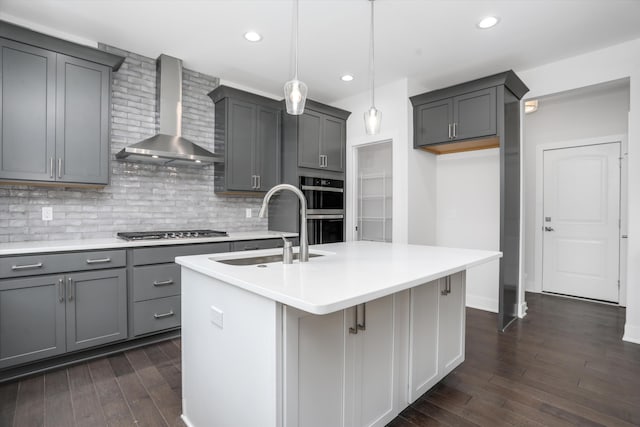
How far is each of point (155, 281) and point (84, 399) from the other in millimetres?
1001

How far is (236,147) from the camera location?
374 cm

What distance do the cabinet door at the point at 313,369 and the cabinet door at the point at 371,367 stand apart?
0.22 feet

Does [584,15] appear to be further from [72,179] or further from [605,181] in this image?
[72,179]

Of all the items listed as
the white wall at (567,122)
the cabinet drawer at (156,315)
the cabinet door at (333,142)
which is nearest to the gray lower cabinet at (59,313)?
the cabinet drawer at (156,315)

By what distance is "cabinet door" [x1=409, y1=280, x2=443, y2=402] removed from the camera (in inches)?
73.5

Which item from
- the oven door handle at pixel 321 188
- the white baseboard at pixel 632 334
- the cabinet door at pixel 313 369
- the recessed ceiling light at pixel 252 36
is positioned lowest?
the white baseboard at pixel 632 334

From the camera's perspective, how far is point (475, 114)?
343 cm

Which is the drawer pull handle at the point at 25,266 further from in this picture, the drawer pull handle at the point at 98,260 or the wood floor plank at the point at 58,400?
the wood floor plank at the point at 58,400

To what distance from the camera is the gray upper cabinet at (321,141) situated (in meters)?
3.99

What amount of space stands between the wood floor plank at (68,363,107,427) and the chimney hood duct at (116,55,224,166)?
1826 millimetres

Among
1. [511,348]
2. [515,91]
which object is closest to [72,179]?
[511,348]

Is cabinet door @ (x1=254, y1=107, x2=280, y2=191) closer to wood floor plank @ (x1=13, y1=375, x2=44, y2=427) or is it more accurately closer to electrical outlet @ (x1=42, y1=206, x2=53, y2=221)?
electrical outlet @ (x1=42, y1=206, x2=53, y2=221)

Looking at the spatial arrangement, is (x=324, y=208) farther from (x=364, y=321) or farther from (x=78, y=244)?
(x=364, y=321)

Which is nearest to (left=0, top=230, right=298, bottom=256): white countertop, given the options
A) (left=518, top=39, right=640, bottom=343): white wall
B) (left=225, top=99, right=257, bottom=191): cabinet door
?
(left=225, top=99, right=257, bottom=191): cabinet door
